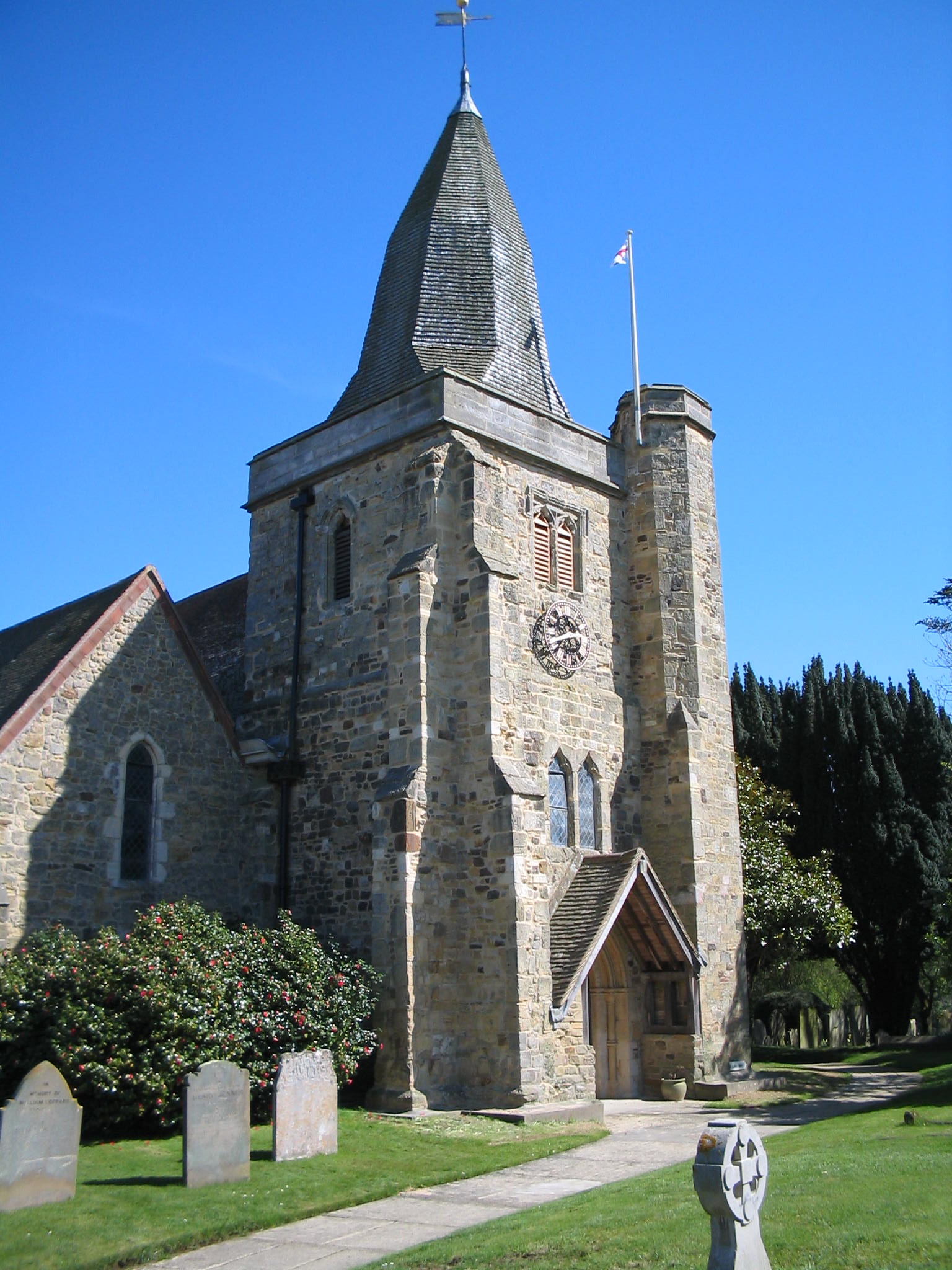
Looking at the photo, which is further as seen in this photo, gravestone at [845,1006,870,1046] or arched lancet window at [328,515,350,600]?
gravestone at [845,1006,870,1046]

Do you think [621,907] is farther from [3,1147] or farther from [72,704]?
[3,1147]

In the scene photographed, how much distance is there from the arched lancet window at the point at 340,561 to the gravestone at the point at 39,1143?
1182 cm

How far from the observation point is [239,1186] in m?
12.2

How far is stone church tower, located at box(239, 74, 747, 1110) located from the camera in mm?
18438

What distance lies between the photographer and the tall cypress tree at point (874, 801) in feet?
110

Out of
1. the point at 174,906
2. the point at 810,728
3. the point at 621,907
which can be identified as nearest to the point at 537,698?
the point at 621,907

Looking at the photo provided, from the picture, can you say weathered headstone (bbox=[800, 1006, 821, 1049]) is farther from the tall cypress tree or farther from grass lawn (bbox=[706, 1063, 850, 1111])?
grass lawn (bbox=[706, 1063, 850, 1111])

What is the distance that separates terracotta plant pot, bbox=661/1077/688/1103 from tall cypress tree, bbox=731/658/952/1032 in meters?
14.4

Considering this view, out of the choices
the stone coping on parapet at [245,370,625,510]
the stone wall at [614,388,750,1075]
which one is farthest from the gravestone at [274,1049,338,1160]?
the stone coping on parapet at [245,370,625,510]

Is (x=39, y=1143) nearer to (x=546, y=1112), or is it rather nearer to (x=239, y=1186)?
(x=239, y=1186)

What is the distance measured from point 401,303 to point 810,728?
18.9m

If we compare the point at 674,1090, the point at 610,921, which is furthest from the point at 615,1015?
the point at 610,921

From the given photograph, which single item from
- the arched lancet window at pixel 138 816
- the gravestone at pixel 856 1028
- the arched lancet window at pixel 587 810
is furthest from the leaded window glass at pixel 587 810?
the gravestone at pixel 856 1028

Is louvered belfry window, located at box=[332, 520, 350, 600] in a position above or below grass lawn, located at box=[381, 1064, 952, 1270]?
above
